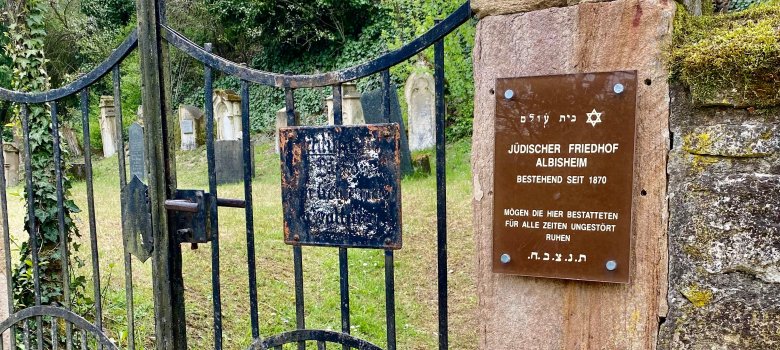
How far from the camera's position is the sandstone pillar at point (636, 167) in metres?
1.54

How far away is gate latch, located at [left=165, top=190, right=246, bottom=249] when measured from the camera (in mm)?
2291

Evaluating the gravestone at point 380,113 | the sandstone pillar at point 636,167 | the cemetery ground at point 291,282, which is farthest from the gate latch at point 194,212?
the gravestone at point 380,113

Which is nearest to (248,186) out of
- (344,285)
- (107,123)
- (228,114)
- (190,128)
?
(344,285)

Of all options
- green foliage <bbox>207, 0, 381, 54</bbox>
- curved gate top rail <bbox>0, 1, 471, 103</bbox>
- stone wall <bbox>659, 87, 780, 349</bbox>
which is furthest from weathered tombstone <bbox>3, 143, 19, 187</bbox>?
stone wall <bbox>659, 87, 780, 349</bbox>

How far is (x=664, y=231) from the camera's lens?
1.55 meters

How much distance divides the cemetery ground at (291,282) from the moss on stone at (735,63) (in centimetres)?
285

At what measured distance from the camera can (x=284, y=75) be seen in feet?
6.78

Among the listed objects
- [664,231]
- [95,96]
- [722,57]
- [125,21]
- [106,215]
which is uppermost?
[125,21]

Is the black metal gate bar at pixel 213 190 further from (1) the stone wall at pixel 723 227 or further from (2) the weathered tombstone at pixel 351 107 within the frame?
(2) the weathered tombstone at pixel 351 107

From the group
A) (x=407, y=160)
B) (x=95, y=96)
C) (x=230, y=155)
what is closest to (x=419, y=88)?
(x=407, y=160)

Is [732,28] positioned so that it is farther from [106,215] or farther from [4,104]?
[106,215]

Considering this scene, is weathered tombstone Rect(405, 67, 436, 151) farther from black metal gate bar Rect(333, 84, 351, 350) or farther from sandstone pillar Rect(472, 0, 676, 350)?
sandstone pillar Rect(472, 0, 676, 350)

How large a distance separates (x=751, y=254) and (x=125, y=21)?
21972 millimetres

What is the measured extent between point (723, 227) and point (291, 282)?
13.4ft
